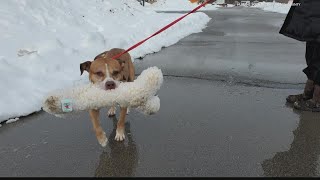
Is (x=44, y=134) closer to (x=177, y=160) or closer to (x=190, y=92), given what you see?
(x=177, y=160)

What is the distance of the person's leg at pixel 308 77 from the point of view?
17.6ft

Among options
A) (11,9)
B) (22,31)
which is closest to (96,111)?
(22,31)

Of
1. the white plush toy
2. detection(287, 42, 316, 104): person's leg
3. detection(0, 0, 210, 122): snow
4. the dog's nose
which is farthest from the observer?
detection(0, 0, 210, 122): snow

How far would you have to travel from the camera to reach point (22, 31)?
345 inches

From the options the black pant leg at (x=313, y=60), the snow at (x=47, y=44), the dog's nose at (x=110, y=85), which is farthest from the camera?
the snow at (x=47, y=44)

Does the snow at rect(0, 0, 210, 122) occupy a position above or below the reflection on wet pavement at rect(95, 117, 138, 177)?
above

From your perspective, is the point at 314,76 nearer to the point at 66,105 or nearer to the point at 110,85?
the point at 110,85

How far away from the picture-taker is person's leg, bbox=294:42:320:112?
5.21 metres

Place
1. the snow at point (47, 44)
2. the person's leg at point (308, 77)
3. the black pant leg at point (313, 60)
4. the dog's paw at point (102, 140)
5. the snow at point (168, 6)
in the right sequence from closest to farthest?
the dog's paw at point (102, 140)
the black pant leg at point (313, 60)
the person's leg at point (308, 77)
the snow at point (47, 44)
the snow at point (168, 6)

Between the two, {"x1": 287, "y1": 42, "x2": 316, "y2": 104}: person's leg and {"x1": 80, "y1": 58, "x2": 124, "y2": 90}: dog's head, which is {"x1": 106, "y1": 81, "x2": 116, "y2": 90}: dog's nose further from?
{"x1": 287, "y1": 42, "x2": 316, "y2": 104}: person's leg

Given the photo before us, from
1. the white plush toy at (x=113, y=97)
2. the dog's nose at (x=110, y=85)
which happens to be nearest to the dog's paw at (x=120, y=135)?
the white plush toy at (x=113, y=97)

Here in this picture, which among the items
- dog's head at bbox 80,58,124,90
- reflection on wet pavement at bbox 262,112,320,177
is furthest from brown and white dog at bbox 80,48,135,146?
reflection on wet pavement at bbox 262,112,320,177

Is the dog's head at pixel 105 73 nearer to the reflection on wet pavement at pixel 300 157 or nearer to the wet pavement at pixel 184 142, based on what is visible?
the wet pavement at pixel 184 142

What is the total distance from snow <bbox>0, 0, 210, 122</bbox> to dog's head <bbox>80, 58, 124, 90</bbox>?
159 cm
